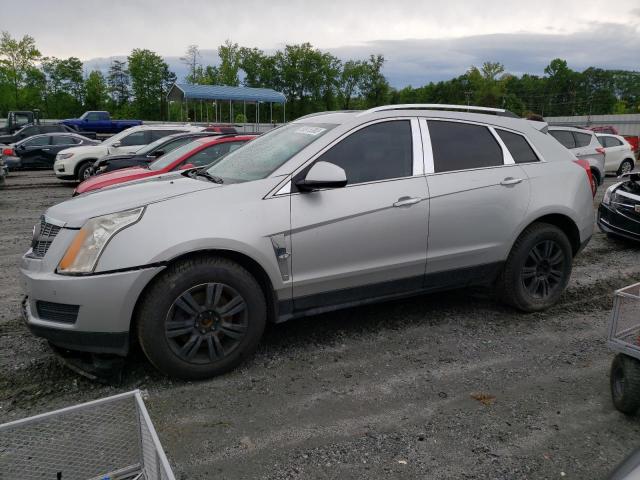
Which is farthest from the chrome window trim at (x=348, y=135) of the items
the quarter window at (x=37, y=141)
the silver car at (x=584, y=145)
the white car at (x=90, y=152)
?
the quarter window at (x=37, y=141)

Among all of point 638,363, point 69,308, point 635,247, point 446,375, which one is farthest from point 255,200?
point 635,247

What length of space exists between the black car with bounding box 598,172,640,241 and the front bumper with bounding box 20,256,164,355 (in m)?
7.22

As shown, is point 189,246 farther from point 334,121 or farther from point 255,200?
point 334,121

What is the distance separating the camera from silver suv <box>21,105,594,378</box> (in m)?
3.43

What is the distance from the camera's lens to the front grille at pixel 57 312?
3373 millimetres

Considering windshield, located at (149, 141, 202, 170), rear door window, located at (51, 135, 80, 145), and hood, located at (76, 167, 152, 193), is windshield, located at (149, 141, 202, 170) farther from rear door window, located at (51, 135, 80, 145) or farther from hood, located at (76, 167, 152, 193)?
rear door window, located at (51, 135, 80, 145)

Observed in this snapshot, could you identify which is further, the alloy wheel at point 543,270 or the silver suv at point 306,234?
the alloy wheel at point 543,270

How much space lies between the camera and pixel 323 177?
3.79 m

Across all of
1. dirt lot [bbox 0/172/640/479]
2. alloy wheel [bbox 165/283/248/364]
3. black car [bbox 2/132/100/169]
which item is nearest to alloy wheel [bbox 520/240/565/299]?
dirt lot [bbox 0/172/640/479]

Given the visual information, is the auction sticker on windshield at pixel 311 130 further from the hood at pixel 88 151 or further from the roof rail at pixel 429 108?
the hood at pixel 88 151

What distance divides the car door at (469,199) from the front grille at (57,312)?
2.61 m

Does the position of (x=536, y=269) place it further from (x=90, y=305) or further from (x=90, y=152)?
(x=90, y=152)

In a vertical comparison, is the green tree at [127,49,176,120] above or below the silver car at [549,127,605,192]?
above

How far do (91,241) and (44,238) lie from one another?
485mm
